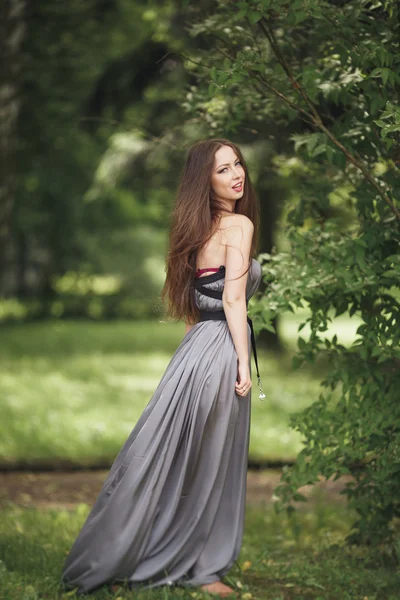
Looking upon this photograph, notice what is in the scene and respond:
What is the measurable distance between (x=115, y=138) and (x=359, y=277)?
33.8 feet

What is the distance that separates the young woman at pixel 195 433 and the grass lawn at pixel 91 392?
2985 mm

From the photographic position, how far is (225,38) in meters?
4.64

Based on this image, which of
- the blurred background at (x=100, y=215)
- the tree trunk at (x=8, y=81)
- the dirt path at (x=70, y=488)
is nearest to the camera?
the dirt path at (x=70, y=488)

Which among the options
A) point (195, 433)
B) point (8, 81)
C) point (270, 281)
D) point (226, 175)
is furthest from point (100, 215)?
point (195, 433)

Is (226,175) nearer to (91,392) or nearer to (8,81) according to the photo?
(8,81)

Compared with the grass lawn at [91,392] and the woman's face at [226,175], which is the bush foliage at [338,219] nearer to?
the woman's face at [226,175]

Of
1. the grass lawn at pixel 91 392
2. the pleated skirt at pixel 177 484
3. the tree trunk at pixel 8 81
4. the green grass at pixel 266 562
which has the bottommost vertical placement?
the grass lawn at pixel 91 392

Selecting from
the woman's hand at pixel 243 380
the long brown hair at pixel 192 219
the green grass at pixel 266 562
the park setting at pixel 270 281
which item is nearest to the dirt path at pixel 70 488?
the park setting at pixel 270 281

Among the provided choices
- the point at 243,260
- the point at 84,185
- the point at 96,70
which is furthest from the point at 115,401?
the point at 84,185

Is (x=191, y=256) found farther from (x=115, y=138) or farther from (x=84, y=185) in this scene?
(x=84, y=185)

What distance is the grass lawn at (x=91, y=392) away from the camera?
8656 millimetres

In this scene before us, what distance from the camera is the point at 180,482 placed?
4133mm

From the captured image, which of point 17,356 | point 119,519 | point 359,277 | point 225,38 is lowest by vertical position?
point 17,356

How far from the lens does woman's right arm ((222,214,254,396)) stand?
13.3 feet
